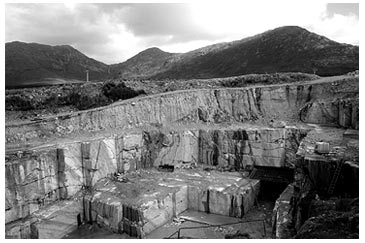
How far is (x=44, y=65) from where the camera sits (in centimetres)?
4538

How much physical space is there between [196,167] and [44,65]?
37216mm

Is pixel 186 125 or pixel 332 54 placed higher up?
pixel 332 54

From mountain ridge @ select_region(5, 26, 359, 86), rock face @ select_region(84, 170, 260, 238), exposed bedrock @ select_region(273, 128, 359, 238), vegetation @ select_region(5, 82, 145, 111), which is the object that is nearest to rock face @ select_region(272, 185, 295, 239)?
exposed bedrock @ select_region(273, 128, 359, 238)

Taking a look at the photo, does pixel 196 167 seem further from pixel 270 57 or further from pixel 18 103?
pixel 270 57

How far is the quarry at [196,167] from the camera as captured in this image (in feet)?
35.0

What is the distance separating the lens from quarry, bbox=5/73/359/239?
10656mm

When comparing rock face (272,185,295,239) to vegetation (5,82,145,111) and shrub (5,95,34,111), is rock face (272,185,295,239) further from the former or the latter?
shrub (5,95,34,111)

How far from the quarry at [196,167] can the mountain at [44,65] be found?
79.7 ft

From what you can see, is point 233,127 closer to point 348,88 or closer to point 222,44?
point 348,88

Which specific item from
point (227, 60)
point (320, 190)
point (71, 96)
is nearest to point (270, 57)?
point (227, 60)

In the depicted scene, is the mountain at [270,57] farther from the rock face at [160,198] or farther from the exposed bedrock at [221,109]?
the rock face at [160,198]

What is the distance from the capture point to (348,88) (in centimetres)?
1772

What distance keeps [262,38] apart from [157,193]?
33857 millimetres
